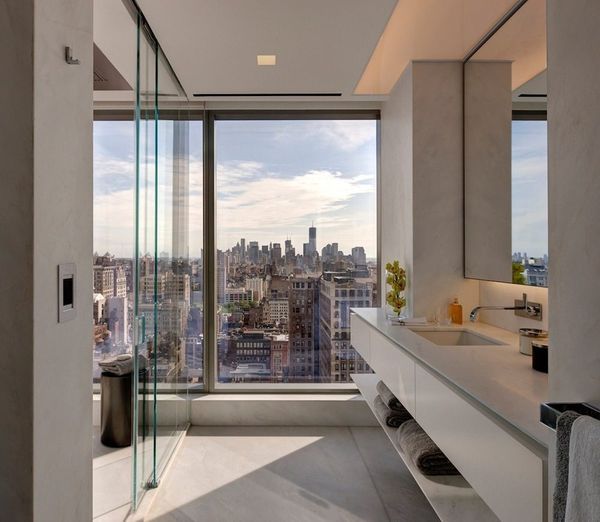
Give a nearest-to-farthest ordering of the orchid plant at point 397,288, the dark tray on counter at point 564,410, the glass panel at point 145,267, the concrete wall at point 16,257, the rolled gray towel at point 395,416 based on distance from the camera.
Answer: the dark tray on counter at point 564,410
the concrete wall at point 16,257
the glass panel at point 145,267
the rolled gray towel at point 395,416
the orchid plant at point 397,288

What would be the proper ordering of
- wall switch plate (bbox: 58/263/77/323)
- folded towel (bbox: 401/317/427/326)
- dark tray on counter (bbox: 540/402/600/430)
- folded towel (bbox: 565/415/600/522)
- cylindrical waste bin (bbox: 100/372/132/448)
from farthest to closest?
folded towel (bbox: 401/317/427/326)
cylindrical waste bin (bbox: 100/372/132/448)
wall switch plate (bbox: 58/263/77/323)
dark tray on counter (bbox: 540/402/600/430)
folded towel (bbox: 565/415/600/522)

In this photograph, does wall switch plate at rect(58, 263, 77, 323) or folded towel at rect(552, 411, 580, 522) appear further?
wall switch plate at rect(58, 263, 77, 323)

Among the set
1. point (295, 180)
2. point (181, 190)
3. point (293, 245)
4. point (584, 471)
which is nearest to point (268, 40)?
point (181, 190)

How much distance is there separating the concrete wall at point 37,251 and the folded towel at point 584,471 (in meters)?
1.12

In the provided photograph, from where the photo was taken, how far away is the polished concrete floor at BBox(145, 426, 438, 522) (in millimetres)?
2232

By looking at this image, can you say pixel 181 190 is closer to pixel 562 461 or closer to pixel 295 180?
pixel 295 180

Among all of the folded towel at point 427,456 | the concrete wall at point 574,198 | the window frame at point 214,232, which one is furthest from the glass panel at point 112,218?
the concrete wall at point 574,198

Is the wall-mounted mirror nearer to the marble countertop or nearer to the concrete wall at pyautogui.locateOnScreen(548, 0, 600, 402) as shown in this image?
the marble countertop

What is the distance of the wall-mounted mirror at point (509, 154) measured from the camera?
6.56 feet

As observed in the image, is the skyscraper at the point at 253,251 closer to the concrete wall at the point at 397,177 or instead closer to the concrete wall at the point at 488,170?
the concrete wall at the point at 397,177

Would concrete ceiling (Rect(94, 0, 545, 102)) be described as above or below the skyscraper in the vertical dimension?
above

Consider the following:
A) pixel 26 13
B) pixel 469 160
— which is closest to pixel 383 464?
pixel 469 160

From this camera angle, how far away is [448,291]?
275cm

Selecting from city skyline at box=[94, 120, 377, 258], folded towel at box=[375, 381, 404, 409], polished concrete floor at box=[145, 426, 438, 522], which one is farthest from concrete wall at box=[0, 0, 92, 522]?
city skyline at box=[94, 120, 377, 258]
